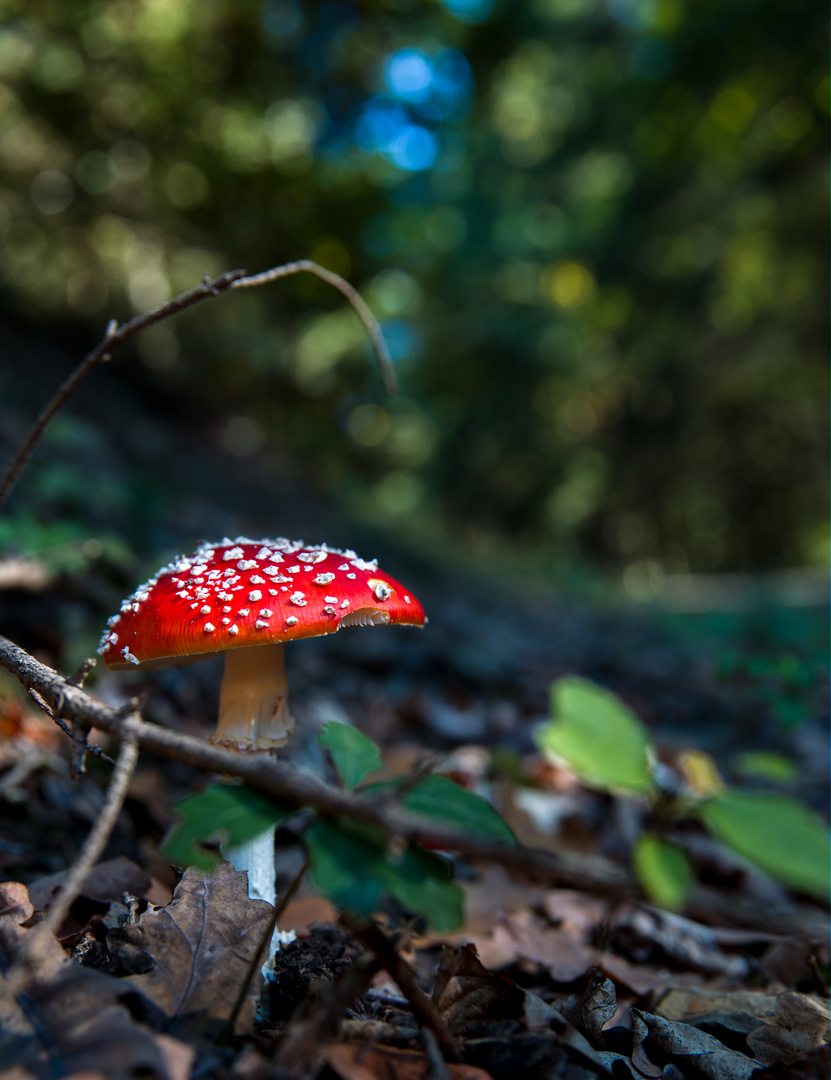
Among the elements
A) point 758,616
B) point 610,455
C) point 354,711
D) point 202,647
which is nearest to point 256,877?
point 202,647

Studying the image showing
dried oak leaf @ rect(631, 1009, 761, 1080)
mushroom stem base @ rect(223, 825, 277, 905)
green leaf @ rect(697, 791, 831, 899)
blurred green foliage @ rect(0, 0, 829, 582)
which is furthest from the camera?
blurred green foliage @ rect(0, 0, 829, 582)

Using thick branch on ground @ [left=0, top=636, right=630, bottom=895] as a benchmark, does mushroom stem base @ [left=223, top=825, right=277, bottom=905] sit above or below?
below

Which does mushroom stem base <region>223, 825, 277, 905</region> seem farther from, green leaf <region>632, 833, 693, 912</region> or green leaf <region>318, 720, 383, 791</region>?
green leaf <region>632, 833, 693, 912</region>

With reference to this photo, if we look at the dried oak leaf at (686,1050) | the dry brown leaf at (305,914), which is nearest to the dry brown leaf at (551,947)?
the dried oak leaf at (686,1050)

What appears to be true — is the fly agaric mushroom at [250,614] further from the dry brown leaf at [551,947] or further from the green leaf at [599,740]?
the dry brown leaf at [551,947]

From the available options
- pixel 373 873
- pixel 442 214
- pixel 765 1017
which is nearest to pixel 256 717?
pixel 373 873

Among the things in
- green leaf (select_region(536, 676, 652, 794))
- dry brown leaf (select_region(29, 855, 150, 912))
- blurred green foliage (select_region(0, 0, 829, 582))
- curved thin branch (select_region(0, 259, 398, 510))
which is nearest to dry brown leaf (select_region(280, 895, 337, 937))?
dry brown leaf (select_region(29, 855, 150, 912))
